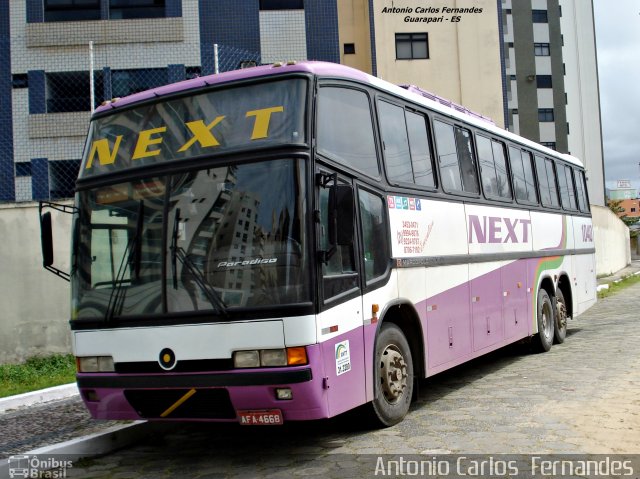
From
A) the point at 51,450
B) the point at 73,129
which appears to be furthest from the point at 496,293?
the point at 73,129

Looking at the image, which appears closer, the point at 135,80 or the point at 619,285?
the point at 135,80

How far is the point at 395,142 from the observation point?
7.47 m

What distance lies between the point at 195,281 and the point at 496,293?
5.16m

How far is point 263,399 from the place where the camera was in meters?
5.61

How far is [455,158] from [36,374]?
23.3ft

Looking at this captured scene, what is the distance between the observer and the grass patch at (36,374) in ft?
33.2

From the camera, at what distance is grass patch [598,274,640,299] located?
24.6 m

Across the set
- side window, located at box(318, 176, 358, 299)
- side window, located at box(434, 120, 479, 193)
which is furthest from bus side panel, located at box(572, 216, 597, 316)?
side window, located at box(318, 176, 358, 299)

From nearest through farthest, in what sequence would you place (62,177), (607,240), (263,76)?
(263,76) < (62,177) < (607,240)

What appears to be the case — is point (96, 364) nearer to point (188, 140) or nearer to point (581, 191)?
point (188, 140)

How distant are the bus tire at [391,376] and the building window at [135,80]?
727 inches

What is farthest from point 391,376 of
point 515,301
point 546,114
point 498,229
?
point 546,114

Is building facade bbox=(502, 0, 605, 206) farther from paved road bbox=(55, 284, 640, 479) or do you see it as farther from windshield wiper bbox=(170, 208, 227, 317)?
windshield wiper bbox=(170, 208, 227, 317)

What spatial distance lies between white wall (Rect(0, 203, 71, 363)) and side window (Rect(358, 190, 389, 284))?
7.04m
